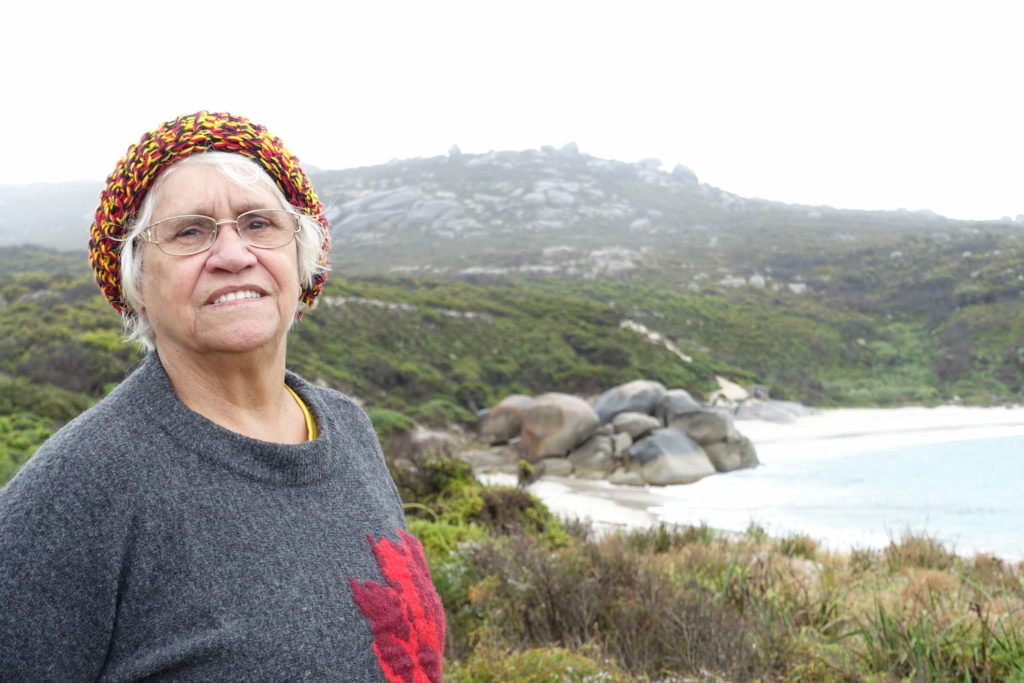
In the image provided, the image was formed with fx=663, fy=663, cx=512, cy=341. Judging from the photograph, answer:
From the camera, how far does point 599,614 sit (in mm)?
3654

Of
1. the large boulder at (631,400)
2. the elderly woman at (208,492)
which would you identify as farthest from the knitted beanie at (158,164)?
the large boulder at (631,400)

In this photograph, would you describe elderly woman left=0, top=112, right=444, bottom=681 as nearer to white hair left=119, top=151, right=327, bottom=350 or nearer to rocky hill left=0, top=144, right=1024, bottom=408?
white hair left=119, top=151, right=327, bottom=350

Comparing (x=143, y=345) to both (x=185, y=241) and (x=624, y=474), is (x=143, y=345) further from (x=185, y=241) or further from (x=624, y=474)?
(x=624, y=474)

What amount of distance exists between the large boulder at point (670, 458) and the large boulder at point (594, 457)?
491 mm

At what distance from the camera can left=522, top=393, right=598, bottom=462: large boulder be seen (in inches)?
560

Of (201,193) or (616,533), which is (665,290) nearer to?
(616,533)

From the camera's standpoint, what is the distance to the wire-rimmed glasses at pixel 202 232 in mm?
1449

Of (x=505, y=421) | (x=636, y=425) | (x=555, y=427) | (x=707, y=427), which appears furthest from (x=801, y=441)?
(x=505, y=421)

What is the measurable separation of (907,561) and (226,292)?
683 centimetres

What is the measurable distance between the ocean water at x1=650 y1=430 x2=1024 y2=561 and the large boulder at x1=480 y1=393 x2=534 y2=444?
4.25 m

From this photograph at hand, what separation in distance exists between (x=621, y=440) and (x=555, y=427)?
1442 millimetres

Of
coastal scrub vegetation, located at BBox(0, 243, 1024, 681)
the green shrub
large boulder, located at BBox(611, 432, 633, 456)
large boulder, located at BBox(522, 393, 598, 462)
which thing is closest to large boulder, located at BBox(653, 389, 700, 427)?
large boulder, located at BBox(611, 432, 633, 456)

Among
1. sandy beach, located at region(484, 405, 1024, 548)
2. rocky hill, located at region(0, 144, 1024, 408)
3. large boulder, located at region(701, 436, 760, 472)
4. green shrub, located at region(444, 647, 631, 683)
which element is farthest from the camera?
rocky hill, located at region(0, 144, 1024, 408)

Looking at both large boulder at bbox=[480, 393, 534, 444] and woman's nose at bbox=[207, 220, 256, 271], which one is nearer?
woman's nose at bbox=[207, 220, 256, 271]
